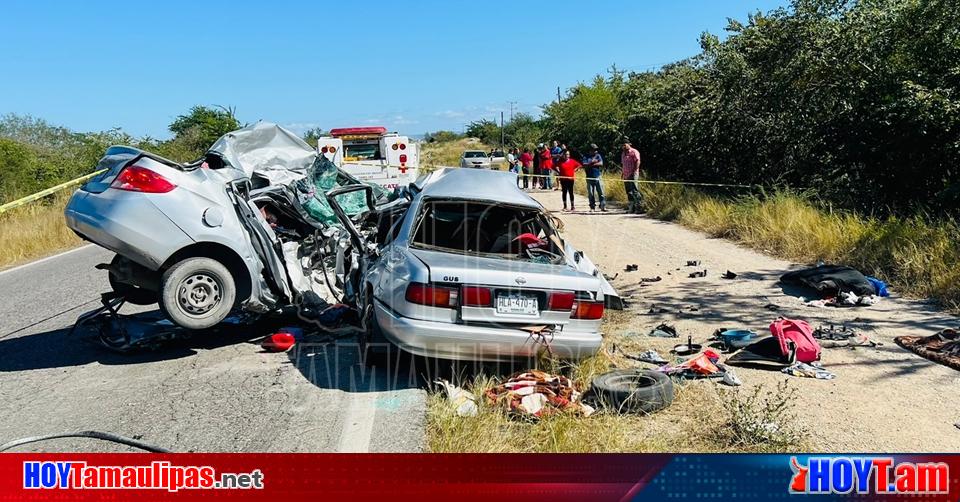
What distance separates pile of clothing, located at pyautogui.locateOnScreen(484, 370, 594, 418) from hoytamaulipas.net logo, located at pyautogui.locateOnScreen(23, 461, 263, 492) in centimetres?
191

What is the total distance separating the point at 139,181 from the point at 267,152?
6.75 feet

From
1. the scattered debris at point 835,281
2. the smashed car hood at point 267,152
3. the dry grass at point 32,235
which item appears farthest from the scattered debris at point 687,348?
the dry grass at point 32,235

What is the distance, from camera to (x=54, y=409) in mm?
5051

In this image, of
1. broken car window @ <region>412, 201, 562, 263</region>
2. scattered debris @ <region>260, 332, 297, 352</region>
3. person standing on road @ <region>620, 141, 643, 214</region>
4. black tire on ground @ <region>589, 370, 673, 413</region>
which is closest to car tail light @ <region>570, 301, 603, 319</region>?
black tire on ground @ <region>589, 370, 673, 413</region>

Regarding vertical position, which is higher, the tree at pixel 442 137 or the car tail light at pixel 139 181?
the tree at pixel 442 137

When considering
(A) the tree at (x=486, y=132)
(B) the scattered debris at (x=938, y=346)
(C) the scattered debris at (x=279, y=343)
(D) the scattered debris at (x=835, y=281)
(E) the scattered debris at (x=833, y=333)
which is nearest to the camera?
(B) the scattered debris at (x=938, y=346)

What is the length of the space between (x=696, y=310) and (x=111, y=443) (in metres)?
5.93

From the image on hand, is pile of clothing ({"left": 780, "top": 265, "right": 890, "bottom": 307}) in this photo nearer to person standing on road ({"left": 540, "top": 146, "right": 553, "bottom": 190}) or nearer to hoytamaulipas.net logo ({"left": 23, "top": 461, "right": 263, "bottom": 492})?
hoytamaulipas.net logo ({"left": 23, "top": 461, "right": 263, "bottom": 492})

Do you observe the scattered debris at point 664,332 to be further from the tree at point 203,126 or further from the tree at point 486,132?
the tree at point 486,132

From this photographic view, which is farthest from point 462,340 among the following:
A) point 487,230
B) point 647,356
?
point 647,356

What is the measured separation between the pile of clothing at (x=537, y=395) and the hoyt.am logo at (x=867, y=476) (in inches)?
63.1

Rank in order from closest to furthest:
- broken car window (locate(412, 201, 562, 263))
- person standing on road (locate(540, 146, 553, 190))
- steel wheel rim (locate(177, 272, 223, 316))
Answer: steel wheel rim (locate(177, 272, 223, 316)) < broken car window (locate(412, 201, 562, 263)) < person standing on road (locate(540, 146, 553, 190))

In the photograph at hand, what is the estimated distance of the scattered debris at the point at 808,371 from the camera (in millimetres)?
5785

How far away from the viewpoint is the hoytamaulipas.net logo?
3492 millimetres
